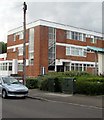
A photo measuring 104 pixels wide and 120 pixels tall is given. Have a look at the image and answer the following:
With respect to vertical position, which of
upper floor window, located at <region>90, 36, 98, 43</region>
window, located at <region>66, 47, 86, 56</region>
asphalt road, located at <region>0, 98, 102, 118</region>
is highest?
upper floor window, located at <region>90, 36, 98, 43</region>

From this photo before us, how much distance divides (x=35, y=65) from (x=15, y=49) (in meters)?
10.7

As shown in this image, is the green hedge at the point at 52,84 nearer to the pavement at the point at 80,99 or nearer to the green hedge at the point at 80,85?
the green hedge at the point at 80,85

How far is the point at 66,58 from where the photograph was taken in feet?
187

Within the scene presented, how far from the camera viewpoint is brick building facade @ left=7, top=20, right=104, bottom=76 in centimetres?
5328

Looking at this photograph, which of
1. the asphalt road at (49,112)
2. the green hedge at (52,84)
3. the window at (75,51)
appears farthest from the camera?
the window at (75,51)

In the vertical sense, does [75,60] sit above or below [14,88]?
above

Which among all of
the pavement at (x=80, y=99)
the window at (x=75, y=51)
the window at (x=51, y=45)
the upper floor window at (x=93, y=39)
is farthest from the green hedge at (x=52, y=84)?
the upper floor window at (x=93, y=39)

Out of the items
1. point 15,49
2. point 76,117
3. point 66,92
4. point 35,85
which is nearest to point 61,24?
point 15,49

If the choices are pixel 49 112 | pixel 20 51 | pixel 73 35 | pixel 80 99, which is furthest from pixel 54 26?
pixel 49 112

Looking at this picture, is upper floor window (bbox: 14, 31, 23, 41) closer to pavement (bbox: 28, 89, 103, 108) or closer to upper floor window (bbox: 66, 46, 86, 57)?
upper floor window (bbox: 66, 46, 86, 57)

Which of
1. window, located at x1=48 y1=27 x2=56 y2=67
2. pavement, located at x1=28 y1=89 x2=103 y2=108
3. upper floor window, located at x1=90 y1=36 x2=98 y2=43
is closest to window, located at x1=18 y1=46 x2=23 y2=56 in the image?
window, located at x1=48 y1=27 x2=56 y2=67

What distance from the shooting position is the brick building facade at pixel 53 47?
53.3 meters

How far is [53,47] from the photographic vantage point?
5519 centimetres

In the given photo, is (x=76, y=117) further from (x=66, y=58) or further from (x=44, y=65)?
(x=66, y=58)
